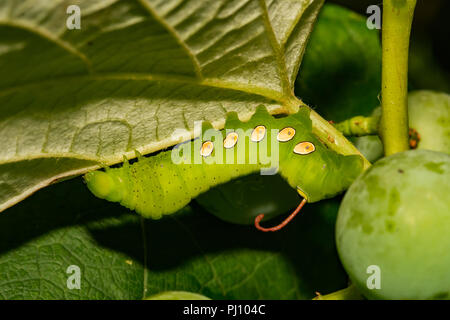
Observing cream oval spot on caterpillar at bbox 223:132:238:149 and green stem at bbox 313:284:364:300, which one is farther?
cream oval spot on caterpillar at bbox 223:132:238:149

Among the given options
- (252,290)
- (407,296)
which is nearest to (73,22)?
(407,296)

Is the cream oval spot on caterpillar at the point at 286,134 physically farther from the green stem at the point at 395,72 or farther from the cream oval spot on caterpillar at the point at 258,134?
the green stem at the point at 395,72

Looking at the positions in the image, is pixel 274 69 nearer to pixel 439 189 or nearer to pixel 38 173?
pixel 439 189
